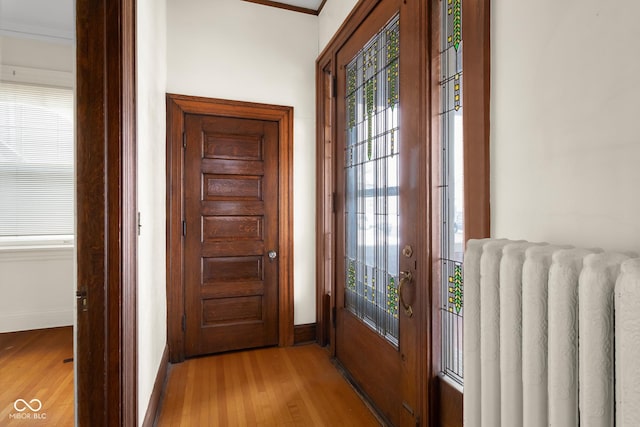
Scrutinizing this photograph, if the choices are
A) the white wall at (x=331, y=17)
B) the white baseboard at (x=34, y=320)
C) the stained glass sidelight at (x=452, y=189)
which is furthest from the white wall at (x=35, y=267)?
the stained glass sidelight at (x=452, y=189)

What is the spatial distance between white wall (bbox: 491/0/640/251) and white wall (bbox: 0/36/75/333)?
356 cm

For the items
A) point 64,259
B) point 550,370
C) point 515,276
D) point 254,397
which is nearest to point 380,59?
point 515,276

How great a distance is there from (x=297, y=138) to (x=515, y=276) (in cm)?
226

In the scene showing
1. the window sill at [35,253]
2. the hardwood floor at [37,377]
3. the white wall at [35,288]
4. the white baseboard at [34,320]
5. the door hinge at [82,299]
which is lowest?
the hardwood floor at [37,377]

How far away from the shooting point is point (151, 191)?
1900 millimetres

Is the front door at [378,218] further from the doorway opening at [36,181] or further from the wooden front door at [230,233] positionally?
the doorway opening at [36,181]

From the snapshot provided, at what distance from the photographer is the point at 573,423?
75 centimetres

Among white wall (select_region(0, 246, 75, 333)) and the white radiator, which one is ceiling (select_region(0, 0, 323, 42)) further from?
the white radiator

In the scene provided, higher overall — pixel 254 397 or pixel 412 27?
pixel 412 27

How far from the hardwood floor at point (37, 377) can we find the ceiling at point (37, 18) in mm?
2622

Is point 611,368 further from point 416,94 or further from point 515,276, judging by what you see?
point 416,94

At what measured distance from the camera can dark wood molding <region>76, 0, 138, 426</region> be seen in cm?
117

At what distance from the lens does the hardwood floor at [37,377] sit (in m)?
1.80

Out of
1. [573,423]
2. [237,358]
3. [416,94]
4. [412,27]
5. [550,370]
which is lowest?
[237,358]
